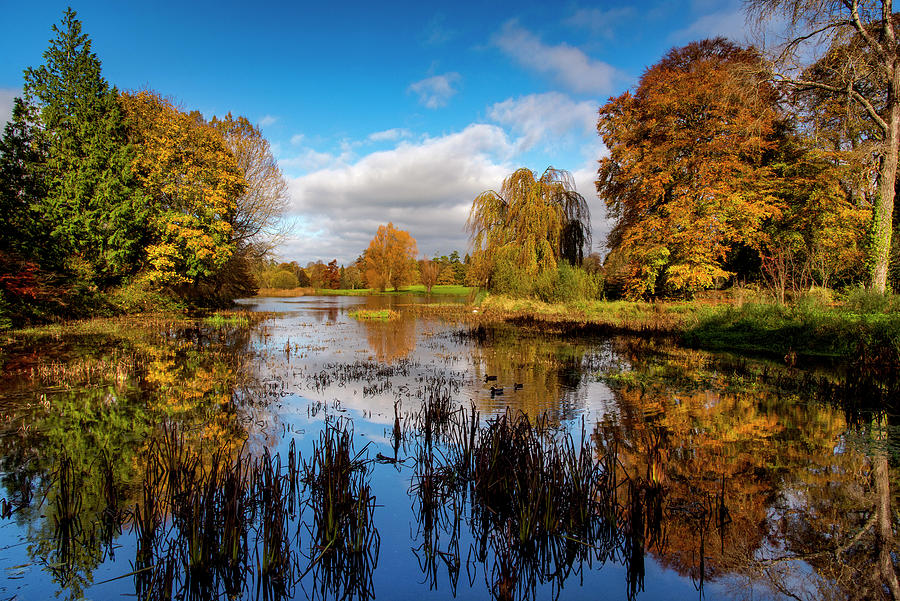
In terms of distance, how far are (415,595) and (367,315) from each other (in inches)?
999

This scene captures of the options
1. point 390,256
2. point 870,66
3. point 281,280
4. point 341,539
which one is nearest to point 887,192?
point 870,66

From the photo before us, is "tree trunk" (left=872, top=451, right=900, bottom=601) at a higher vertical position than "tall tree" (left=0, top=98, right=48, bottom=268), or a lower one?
lower

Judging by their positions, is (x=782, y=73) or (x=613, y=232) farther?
(x=613, y=232)

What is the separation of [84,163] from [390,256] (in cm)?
5467

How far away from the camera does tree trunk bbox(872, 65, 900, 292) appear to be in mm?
17750

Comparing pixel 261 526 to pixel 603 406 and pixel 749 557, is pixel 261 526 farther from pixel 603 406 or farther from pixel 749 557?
pixel 603 406

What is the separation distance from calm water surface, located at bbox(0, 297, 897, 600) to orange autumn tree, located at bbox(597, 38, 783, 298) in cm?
1602

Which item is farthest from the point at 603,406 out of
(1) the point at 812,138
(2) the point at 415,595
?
(1) the point at 812,138

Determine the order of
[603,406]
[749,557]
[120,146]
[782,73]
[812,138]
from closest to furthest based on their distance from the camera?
[749,557] → [603,406] → [782,73] → [812,138] → [120,146]

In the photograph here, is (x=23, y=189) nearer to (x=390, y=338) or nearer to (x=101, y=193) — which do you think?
(x=101, y=193)

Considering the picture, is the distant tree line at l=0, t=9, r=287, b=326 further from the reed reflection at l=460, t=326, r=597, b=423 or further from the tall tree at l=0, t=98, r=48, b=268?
the reed reflection at l=460, t=326, r=597, b=423

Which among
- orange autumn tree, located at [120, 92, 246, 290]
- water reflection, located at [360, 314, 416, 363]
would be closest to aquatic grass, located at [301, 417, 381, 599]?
water reflection, located at [360, 314, 416, 363]

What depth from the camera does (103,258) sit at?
934 inches

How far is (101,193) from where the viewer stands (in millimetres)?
22766
